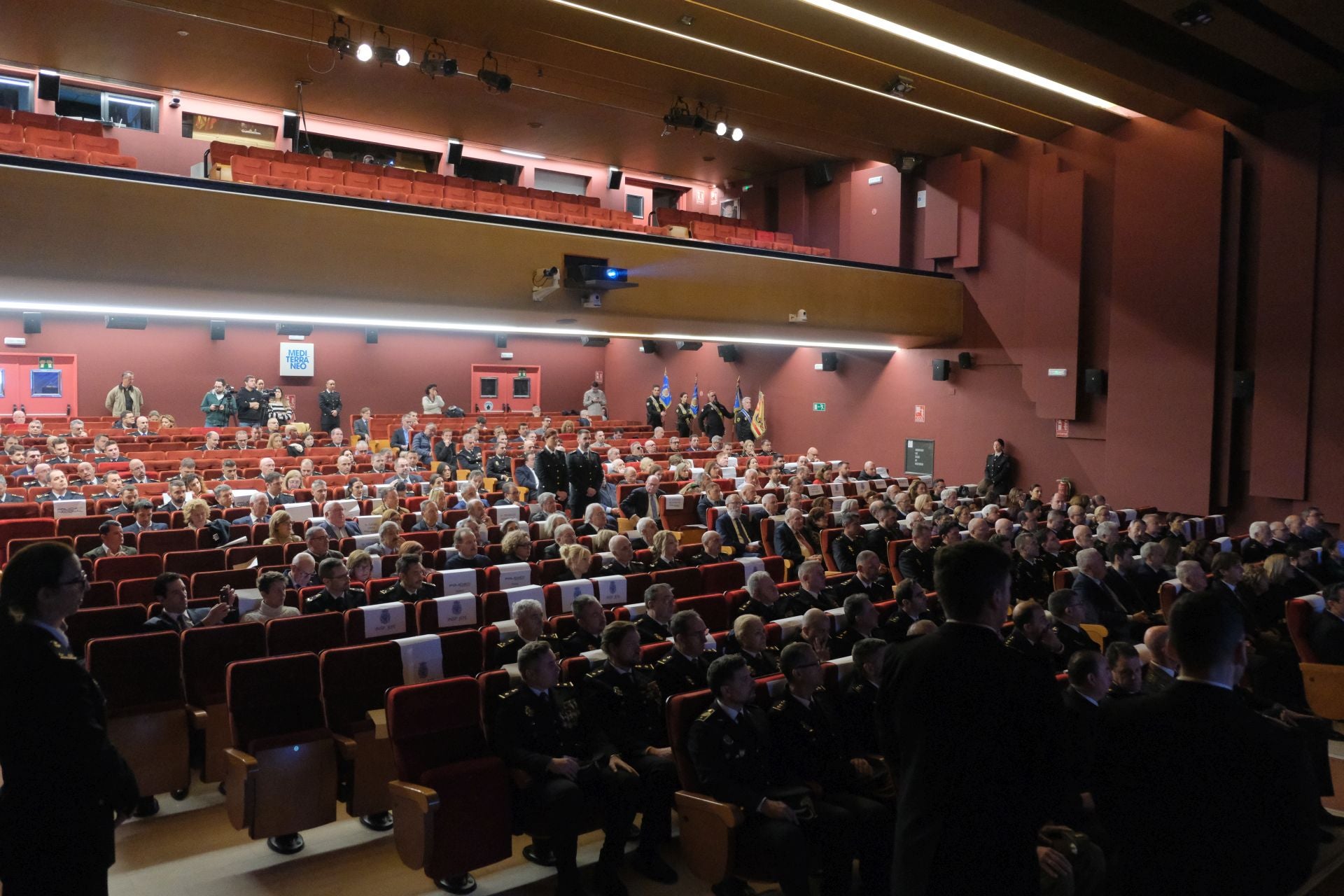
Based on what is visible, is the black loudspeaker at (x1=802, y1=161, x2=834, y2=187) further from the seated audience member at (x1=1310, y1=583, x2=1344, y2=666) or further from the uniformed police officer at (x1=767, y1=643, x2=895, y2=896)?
the uniformed police officer at (x1=767, y1=643, x2=895, y2=896)

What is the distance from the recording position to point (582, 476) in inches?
370

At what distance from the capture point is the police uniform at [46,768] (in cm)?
215

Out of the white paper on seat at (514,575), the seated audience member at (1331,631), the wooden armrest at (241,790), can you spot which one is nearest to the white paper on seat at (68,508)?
the white paper on seat at (514,575)

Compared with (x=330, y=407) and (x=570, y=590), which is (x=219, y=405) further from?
(x=570, y=590)

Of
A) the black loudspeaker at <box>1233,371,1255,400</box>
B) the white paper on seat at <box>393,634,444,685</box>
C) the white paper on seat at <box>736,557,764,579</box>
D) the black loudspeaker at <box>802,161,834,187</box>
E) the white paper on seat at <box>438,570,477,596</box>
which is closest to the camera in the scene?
the white paper on seat at <box>393,634,444,685</box>

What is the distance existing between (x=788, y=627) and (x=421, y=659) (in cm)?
182

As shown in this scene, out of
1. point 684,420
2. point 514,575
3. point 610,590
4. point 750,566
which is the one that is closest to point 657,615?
point 610,590

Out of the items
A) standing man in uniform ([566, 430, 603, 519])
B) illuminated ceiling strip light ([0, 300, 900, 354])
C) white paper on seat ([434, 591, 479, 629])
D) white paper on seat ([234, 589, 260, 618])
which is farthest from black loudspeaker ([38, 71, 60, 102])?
white paper on seat ([434, 591, 479, 629])

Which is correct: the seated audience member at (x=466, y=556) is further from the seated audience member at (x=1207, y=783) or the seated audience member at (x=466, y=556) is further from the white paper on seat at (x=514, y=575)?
the seated audience member at (x=1207, y=783)

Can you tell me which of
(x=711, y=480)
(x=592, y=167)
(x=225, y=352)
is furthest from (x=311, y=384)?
(x=711, y=480)

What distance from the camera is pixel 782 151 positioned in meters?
15.2

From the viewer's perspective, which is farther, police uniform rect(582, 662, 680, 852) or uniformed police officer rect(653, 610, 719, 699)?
uniformed police officer rect(653, 610, 719, 699)

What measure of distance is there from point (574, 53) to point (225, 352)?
892 centimetres

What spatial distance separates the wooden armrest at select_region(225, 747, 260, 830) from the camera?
3.45 metres
